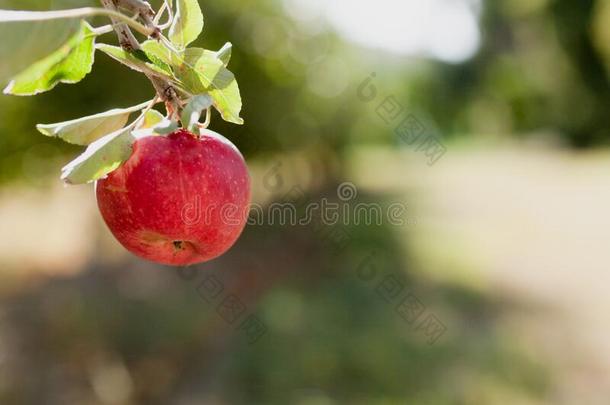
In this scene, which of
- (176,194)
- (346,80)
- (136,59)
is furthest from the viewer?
(346,80)

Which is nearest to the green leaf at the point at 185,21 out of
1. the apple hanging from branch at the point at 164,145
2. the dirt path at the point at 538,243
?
the apple hanging from branch at the point at 164,145

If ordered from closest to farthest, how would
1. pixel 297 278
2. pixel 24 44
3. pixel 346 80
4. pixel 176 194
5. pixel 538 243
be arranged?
pixel 24 44, pixel 176 194, pixel 297 278, pixel 538 243, pixel 346 80

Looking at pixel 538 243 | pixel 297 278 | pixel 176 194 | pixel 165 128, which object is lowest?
pixel 297 278

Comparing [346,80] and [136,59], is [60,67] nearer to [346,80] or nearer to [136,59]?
[136,59]

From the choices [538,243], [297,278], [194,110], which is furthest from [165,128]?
[538,243]

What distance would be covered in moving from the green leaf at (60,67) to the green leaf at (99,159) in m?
0.07

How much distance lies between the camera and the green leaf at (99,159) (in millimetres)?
558

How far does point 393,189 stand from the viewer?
10078 millimetres

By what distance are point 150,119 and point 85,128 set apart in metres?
0.09

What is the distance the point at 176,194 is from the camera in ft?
2.26

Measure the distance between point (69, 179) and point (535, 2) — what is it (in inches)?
523

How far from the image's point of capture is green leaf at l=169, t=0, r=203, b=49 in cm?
63

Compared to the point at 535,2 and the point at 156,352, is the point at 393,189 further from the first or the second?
the point at 156,352

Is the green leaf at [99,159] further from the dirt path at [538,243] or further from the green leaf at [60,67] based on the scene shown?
the dirt path at [538,243]
